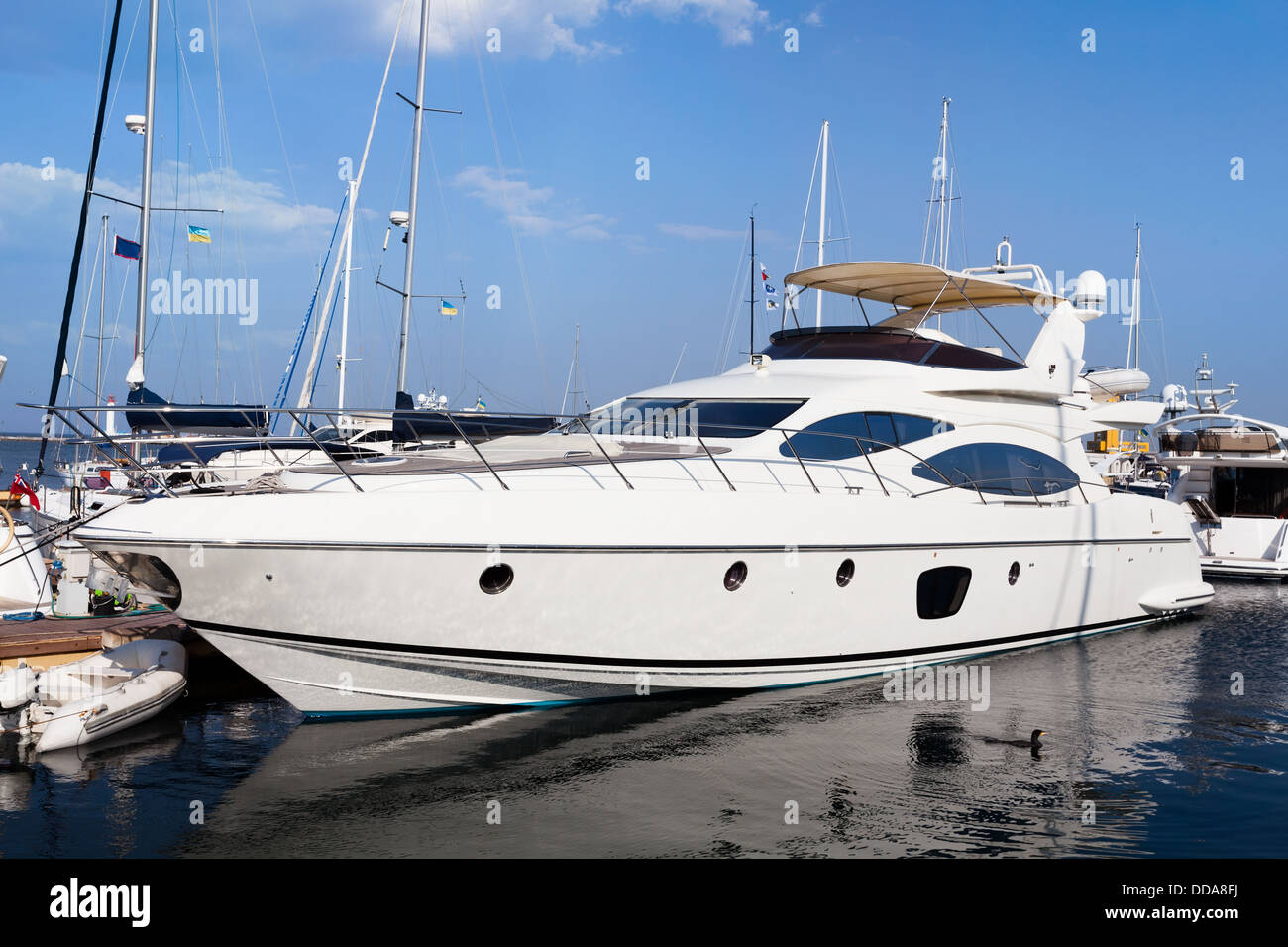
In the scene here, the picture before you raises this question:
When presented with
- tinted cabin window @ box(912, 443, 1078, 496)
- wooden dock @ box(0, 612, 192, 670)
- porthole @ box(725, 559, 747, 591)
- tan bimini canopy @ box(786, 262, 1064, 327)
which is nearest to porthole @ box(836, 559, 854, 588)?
porthole @ box(725, 559, 747, 591)

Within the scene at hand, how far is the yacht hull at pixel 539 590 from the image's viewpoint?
23.0ft

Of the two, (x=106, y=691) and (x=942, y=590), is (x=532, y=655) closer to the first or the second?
(x=106, y=691)

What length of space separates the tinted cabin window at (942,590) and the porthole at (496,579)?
3.89m

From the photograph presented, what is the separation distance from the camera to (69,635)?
9.09m

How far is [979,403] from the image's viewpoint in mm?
10805

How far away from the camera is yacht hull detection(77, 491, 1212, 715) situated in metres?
7.02

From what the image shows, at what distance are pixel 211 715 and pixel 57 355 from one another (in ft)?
24.6

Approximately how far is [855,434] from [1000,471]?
1.93 meters

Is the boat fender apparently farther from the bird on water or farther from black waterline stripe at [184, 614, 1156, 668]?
the bird on water

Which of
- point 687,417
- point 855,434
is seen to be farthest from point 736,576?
point 687,417

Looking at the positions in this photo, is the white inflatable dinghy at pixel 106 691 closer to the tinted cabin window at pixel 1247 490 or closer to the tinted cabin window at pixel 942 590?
the tinted cabin window at pixel 942 590

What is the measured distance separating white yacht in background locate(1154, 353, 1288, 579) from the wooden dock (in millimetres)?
15795
